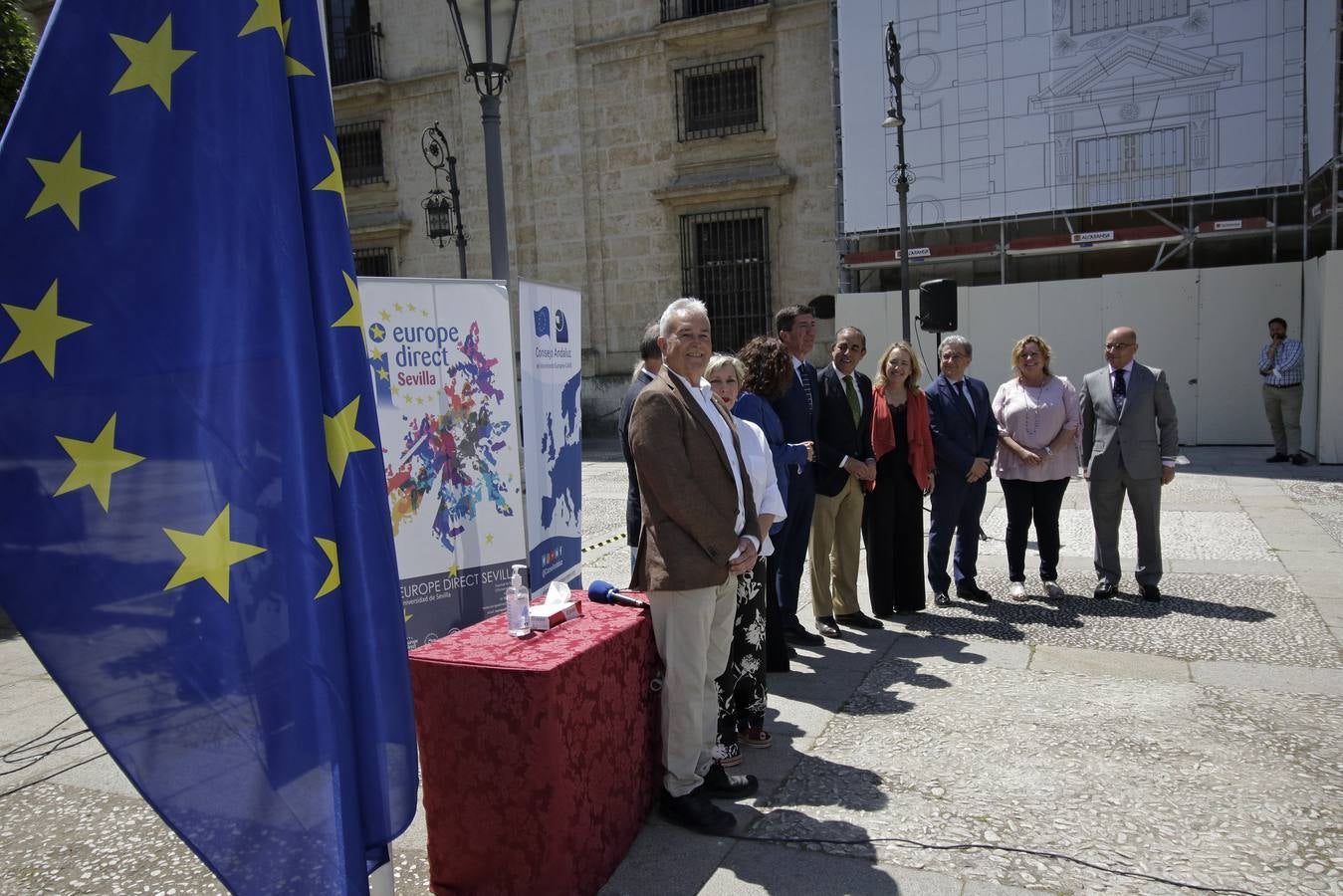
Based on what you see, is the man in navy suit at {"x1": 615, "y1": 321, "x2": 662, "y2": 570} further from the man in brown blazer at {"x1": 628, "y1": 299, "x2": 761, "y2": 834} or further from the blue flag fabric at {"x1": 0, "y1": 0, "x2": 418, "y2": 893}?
the blue flag fabric at {"x1": 0, "y1": 0, "x2": 418, "y2": 893}

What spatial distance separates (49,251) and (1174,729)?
4.47 metres

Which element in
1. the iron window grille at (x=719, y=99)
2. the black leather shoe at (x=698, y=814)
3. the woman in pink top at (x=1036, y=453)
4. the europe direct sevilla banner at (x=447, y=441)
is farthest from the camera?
the iron window grille at (x=719, y=99)

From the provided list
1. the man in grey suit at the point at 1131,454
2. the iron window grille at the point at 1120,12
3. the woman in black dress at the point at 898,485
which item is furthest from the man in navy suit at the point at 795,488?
the iron window grille at the point at 1120,12

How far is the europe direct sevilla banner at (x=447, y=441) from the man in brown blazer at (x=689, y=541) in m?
1.26

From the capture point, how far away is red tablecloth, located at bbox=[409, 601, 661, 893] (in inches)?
114

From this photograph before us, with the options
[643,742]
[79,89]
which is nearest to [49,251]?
[79,89]

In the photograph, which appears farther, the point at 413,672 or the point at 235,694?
the point at 413,672

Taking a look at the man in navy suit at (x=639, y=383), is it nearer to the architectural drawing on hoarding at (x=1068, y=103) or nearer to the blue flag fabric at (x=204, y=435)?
the blue flag fabric at (x=204, y=435)

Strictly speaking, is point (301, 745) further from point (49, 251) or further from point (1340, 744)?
point (1340, 744)

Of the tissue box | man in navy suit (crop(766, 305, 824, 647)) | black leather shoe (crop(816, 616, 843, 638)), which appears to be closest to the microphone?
the tissue box

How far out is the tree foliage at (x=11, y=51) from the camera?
7.73 m

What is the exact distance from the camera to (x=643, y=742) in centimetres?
344

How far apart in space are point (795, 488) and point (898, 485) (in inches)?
41.7

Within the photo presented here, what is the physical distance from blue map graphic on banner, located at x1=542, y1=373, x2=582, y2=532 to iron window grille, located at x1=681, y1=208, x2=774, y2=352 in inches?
523
